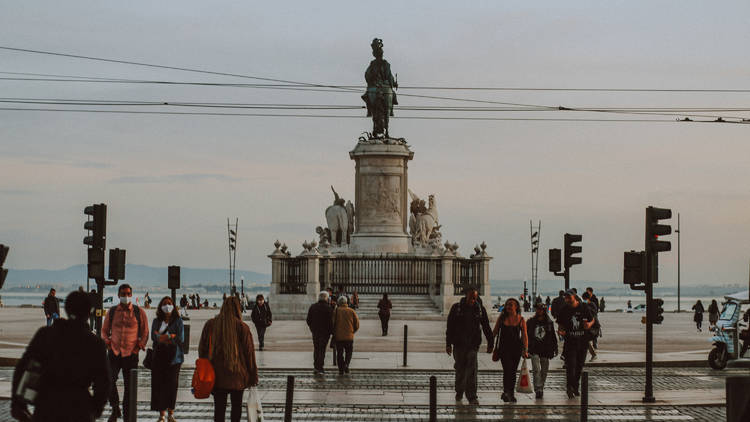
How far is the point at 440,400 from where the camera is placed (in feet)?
63.4

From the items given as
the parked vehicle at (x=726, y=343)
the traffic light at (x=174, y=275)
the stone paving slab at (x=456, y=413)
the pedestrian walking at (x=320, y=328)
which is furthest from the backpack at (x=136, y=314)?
the traffic light at (x=174, y=275)

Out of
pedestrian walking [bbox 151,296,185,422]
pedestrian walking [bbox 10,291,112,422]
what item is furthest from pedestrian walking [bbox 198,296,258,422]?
pedestrian walking [bbox 10,291,112,422]

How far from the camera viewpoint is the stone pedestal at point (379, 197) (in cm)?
5262

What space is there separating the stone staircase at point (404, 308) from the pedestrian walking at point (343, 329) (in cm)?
2278

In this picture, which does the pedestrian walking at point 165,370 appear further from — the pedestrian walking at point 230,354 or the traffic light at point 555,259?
the traffic light at point 555,259

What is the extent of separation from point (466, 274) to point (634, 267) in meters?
30.6

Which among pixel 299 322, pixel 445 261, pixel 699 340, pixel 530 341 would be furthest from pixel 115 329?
pixel 445 261

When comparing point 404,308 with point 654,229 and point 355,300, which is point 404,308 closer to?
point 355,300

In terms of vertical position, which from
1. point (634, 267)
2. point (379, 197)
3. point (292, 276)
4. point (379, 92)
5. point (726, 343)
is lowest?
point (726, 343)

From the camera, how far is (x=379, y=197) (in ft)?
173

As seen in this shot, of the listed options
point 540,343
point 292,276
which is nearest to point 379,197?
point 292,276

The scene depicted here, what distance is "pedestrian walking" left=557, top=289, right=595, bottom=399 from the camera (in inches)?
792

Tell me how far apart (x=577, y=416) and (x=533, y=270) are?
6919 cm

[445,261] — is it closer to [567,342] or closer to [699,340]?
[699,340]
